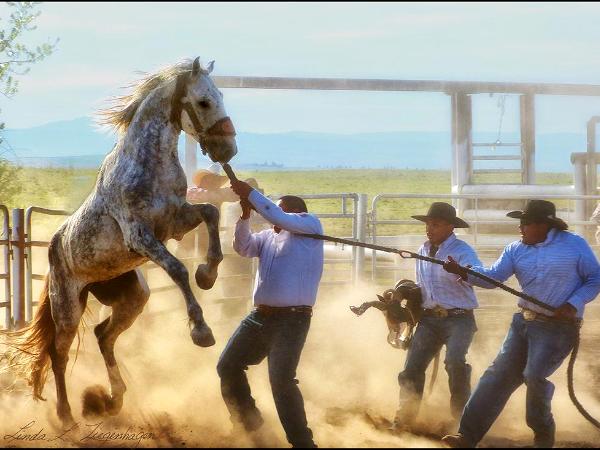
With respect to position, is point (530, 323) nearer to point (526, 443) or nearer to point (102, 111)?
point (526, 443)

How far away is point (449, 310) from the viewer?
6551mm

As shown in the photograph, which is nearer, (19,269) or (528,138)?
(19,269)

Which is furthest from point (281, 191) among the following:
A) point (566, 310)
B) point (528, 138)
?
point (566, 310)

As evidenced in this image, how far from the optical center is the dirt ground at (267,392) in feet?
20.6

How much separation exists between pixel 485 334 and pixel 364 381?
2691mm

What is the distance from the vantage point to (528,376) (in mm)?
5652

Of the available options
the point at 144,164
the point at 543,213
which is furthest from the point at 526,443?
the point at 144,164

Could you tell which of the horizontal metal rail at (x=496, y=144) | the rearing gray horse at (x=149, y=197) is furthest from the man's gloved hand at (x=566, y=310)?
the horizontal metal rail at (x=496, y=144)

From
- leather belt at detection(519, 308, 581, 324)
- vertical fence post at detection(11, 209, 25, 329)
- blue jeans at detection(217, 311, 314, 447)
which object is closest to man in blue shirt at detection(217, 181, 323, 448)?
blue jeans at detection(217, 311, 314, 447)

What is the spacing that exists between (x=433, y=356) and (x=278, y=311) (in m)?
1.39

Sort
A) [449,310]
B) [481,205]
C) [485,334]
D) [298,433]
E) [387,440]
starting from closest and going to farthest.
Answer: [298,433], [387,440], [449,310], [485,334], [481,205]

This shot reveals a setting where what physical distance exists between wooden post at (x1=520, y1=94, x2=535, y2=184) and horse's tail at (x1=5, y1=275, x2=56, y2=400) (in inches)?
339

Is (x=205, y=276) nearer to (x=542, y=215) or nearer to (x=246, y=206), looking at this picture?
(x=246, y=206)

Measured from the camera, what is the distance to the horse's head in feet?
18.4
